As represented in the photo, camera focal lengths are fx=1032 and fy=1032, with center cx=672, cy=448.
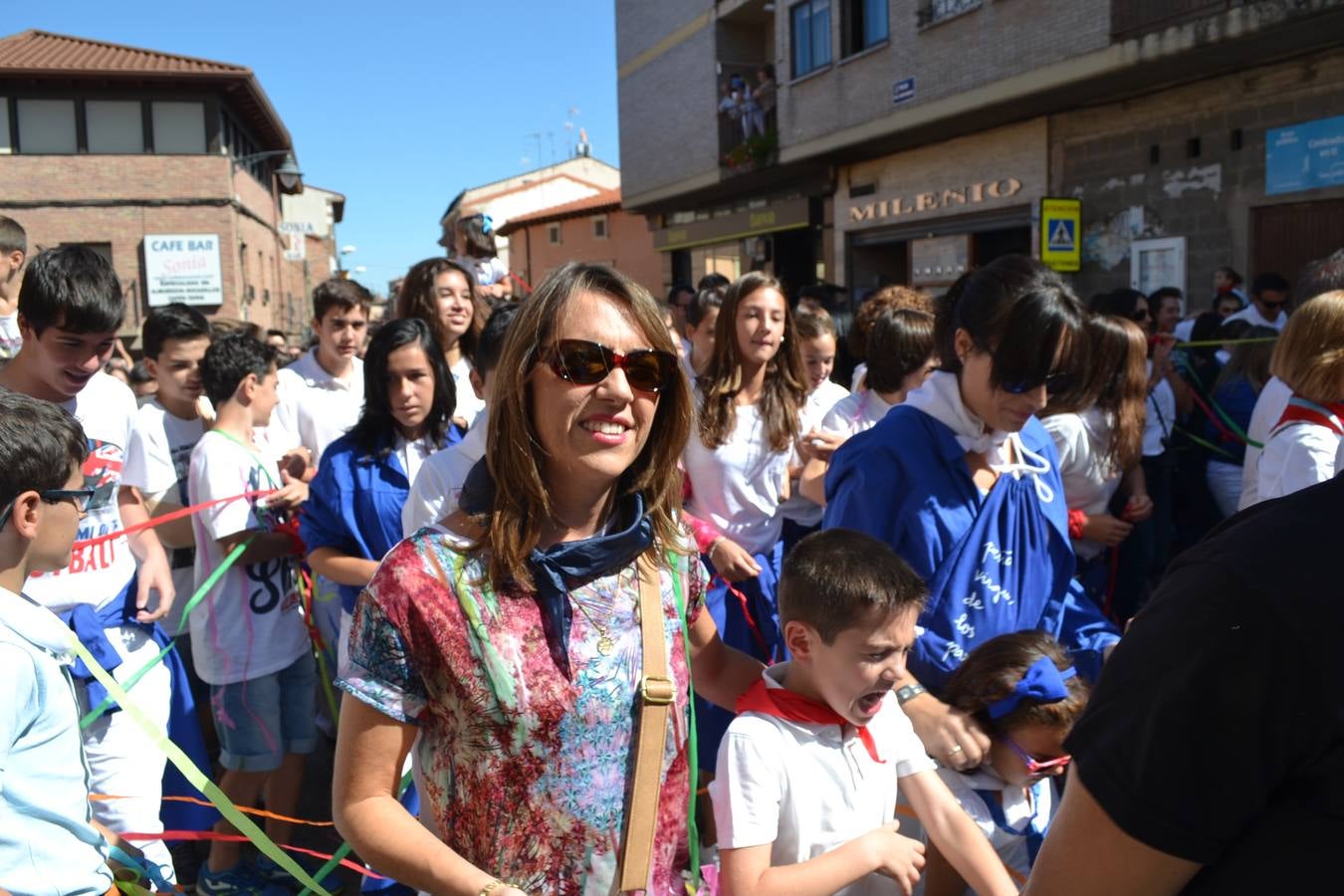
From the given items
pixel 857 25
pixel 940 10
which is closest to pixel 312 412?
pixel 940 10

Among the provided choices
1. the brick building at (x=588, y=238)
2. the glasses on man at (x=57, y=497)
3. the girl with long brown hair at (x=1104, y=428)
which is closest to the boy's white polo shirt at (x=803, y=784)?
the glasses on man at (x=57, y=497)

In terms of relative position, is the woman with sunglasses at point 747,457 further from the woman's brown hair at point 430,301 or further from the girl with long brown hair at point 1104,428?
the woman's brown hair at point 430,301

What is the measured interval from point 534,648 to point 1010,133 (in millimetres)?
14064

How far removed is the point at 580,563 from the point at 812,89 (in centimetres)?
1697

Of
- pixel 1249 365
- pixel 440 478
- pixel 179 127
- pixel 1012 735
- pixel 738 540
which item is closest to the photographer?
pixel 1012 735

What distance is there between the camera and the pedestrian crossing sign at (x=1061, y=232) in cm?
1240

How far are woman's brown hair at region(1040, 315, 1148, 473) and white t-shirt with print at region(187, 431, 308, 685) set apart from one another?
10.9 ft

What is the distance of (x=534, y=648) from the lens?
164cm

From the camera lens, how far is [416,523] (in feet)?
Answer: 9.73

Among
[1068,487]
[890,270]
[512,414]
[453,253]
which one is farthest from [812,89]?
[512,414]

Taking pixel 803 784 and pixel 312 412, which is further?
pixel 312 412

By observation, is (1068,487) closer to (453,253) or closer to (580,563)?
(580,563)

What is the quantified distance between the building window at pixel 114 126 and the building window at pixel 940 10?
2289 centimetres

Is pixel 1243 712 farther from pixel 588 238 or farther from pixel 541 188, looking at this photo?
pixel 541 188
